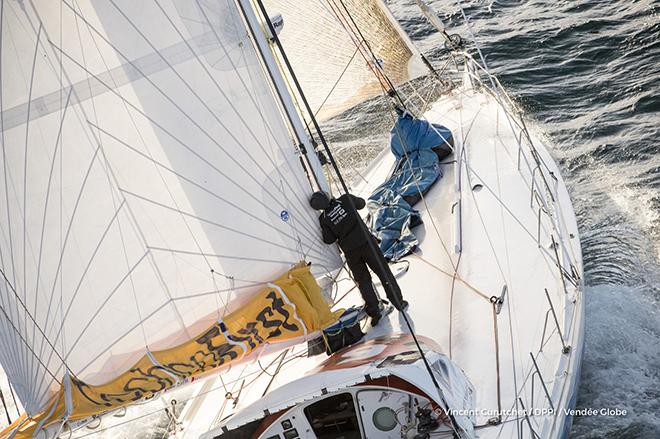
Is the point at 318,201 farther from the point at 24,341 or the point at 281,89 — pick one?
the point at 24,341

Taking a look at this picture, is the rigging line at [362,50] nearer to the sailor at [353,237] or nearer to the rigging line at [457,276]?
the rigging line at [457,276]

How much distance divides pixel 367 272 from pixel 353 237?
0.46 m

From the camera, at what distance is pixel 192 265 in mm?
5594

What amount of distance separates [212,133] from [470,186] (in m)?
3.43

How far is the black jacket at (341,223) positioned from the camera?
232 inches

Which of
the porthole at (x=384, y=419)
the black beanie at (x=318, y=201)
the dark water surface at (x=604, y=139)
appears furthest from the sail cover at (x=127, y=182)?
the dark water surface at (x=604, y=139)

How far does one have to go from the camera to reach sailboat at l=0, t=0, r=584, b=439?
5.22m

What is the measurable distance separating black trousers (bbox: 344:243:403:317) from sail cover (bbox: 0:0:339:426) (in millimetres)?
666

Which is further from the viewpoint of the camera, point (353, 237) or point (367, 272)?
point (367, 272)

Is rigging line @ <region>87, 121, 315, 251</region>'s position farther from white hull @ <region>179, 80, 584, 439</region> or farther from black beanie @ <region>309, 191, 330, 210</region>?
white hull @ <region>179, 80, 584, 439</region>

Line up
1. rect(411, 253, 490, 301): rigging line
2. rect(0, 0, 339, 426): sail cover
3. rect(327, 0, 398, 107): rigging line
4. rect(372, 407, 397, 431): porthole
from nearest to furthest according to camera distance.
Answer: rect(0, 0, 339, 426): sail cover
rect(372, 407, 397, 431): porthole
rect(411, 253, 490, 301): rigging line
rect(327, 0, 398, 107): rigging line

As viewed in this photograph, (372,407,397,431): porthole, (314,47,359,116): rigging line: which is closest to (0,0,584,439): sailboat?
(372,407,397,431): porthole

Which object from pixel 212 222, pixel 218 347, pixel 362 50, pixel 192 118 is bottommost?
pixel 218 347

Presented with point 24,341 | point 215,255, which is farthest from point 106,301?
point 215,255
